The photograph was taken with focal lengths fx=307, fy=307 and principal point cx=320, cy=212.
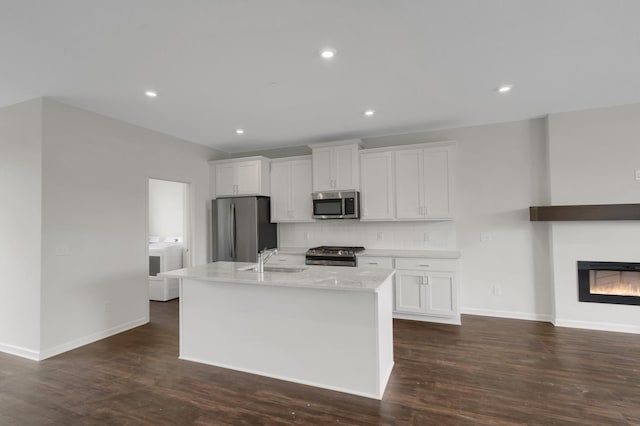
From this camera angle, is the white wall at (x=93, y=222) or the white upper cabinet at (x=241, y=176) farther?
the white upper cabinet at (x=241, y=176)

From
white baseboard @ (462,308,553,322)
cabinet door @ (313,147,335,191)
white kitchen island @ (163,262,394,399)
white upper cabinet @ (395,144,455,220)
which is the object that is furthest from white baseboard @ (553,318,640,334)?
cabinet door @ (313,147,335,191)

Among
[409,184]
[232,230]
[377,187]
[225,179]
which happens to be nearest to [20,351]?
[232,230]

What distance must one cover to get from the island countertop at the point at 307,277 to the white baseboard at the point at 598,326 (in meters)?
2.71

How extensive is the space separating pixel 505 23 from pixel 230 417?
3282mm

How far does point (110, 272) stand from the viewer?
379 centimetres

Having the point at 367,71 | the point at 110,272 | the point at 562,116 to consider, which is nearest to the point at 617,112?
the point at 562,116

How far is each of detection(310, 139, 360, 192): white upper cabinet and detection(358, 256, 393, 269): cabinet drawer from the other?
3.47 ft

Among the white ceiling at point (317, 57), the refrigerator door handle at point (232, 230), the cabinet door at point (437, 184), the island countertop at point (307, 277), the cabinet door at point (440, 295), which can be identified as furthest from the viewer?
the refrigerator door handle at point (232, 230)

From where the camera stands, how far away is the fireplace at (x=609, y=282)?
3.62m

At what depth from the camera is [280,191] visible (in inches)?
206

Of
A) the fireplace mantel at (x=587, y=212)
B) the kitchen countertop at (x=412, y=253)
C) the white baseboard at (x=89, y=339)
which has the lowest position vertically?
the white baseboard at (x=89, y=339)

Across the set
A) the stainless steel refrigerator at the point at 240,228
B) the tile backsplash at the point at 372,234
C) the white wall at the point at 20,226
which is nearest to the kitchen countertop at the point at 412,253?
the tile backsplash at the point at 372,234

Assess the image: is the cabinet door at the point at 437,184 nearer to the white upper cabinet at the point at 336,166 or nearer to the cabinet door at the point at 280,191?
the white upper cabinet at the point at 336,166

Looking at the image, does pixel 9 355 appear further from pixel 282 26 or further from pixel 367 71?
pixel 367 71
